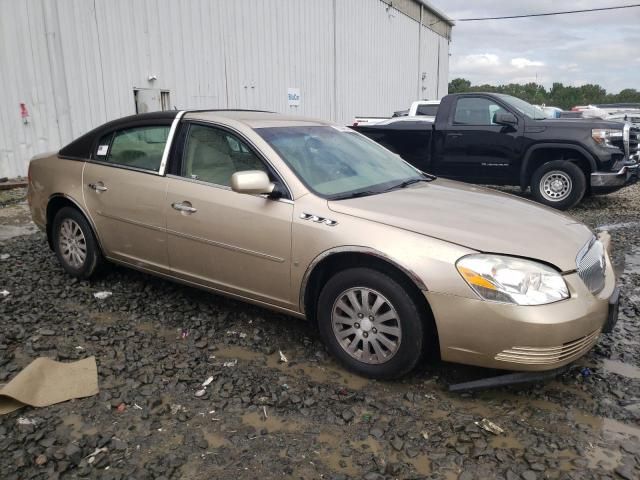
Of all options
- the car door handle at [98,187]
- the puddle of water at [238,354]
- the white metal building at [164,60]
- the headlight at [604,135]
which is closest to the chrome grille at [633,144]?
the headlight at [604,135]

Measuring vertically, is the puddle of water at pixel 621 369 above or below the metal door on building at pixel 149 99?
below

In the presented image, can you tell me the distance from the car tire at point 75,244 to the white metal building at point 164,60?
566 cm

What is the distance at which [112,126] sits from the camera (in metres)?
4.58

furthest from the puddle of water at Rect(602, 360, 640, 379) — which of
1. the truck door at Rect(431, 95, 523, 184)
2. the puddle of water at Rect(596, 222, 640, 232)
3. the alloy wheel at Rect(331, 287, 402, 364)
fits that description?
the truck door at Rect(431, 95, 523, 184)

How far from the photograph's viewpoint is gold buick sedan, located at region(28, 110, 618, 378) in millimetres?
2818

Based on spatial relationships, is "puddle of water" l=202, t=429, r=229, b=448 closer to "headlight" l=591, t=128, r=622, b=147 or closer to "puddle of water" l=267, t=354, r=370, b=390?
"puddle of water" l=267, t=354, r=370, b=390

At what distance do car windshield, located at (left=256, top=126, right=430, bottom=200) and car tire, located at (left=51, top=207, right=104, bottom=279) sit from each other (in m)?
1.93

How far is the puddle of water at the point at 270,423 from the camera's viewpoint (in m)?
2.77

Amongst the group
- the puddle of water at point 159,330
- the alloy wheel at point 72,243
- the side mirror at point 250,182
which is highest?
the side mirror at point 250,182

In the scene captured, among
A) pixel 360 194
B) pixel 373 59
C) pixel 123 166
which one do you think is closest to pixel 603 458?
pixel 360 194

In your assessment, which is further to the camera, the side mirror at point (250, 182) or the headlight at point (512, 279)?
the side mirror at point (250, 182)

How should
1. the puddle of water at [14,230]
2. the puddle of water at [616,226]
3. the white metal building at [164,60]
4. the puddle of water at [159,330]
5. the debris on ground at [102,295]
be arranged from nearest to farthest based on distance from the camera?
the puddle of water at [159,330] < the debris on ground at [102,295] < the puddle of water at [14,230] < the puddle of water at [616,226] < the white metal building at [164,60]

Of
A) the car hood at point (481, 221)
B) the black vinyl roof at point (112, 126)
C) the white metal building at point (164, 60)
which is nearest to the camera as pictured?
the car hood at point (481, 221)

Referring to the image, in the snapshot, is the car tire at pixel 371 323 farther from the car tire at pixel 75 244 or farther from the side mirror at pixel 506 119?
the side mirror at pixel 506 119
